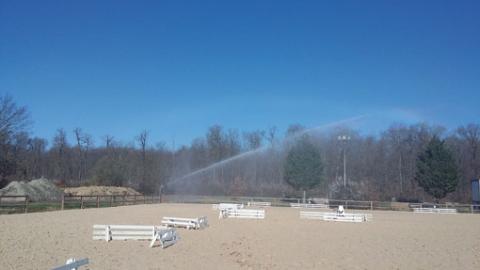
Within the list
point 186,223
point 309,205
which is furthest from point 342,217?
point 309,205

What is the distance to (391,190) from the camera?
7281 centimetres

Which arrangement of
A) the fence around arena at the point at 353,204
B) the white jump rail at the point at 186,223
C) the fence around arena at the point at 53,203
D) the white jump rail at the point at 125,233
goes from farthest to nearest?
the fence around arena at the point at 353,204
the fence around arena at the point at 53,203
the white jump rail at the point at 186,223
the white jump rail at the point at 125,233

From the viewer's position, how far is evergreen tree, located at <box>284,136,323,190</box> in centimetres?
6094

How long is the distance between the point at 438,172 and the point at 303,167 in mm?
17312

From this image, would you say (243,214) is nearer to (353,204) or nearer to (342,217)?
(342,217)

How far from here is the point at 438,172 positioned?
5384cm

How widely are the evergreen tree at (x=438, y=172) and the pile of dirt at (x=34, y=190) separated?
44.0 meters

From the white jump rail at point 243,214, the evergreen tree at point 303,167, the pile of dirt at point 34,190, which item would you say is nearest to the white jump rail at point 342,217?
the white jump rail at point 243,214

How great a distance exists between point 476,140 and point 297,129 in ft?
105

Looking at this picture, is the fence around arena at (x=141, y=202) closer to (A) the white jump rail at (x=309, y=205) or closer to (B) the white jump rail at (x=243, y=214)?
(A) the white jump rail at (x=309, y=205)

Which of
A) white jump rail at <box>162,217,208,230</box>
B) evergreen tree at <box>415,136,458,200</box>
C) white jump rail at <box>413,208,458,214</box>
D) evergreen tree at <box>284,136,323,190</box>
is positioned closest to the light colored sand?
white jump rail at <box>162,217,208,230</box>

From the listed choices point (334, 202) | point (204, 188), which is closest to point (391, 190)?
point (334, 202)

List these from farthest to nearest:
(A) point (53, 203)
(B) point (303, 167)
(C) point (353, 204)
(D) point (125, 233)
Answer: (B) point (303, 167) < (C) point (353, 204) < (A) point (53, 203) < (D) point (125, 233)

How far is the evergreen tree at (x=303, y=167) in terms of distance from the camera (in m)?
60.9
